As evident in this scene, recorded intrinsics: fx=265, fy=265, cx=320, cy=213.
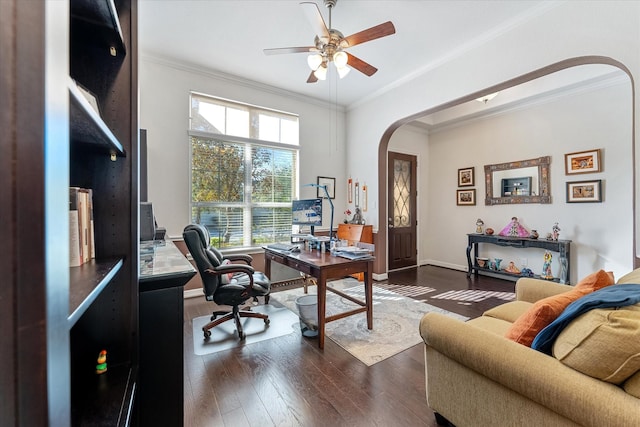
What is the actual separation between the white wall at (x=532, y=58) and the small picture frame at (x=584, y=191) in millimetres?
110

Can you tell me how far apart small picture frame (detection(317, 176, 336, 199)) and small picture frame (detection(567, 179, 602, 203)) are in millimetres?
3469

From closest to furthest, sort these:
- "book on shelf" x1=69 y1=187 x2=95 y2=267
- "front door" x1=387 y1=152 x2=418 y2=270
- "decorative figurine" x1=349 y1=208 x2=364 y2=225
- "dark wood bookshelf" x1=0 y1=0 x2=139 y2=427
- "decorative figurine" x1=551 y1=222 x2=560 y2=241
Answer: "dark wood bookshelf" x1=0 y1=0 x2=139 y2=427, "book on shelf" x1=69 y1=187 x2=95 y2=267, "decorative figurine" x1=551 y1=222 x2=560 y2=241, "decorative figurine" x1=349 y1=208 x2=364 y2=225, "front door" x1=387 y1=152 x2=418 y2=270

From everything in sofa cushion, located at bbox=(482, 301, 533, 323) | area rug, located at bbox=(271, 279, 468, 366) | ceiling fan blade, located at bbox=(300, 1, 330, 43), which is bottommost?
area rug, located at bbox=(271, 279, 468, 366)

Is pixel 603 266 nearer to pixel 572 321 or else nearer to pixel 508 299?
pixel 508 299

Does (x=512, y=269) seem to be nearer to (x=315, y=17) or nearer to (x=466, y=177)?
(x=466, y=177)

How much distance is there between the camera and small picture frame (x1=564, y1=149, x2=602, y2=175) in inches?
139

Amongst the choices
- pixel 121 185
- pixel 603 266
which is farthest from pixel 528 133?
pixel 121 185

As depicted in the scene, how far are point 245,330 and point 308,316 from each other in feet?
2.10

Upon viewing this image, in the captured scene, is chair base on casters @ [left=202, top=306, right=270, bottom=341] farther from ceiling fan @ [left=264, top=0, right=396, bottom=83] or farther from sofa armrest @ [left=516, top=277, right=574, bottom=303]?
ceiling fan @ [left=264, top=0, right=396, bottom=83]

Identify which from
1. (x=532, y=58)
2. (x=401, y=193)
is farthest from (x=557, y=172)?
(x=401, y=193)

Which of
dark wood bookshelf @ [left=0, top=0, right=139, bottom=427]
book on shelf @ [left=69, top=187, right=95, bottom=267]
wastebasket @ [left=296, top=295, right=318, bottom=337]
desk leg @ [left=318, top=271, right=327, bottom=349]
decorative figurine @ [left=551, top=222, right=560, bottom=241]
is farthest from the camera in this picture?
decorative figurine @ [left=551, top=222, right=560, bottom=241]

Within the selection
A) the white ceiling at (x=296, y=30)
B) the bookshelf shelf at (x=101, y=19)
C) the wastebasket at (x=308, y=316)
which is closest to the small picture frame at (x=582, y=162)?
the white ceiling at (x=296, y=30)

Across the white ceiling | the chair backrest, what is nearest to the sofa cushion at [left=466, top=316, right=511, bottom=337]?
the chair backrest

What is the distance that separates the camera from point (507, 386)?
108 cm
